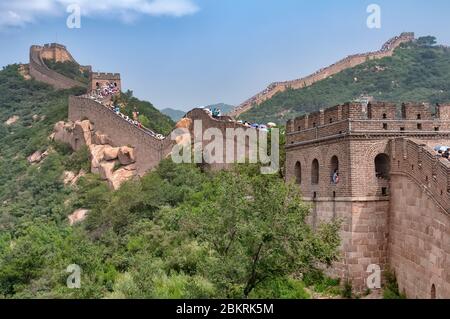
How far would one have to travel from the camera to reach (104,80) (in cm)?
5531

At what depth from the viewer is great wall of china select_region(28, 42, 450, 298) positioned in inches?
559

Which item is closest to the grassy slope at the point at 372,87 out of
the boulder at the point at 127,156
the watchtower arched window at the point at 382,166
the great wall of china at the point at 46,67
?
the great wall of china at the point at 46,67

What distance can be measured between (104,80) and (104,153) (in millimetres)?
19079

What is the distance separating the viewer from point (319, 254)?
1416 centimetres

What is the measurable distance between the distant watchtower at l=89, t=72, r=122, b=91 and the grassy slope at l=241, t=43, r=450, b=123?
16.1m

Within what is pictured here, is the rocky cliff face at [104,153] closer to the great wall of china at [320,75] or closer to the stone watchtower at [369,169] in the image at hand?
the stone watchtower at [369,169]

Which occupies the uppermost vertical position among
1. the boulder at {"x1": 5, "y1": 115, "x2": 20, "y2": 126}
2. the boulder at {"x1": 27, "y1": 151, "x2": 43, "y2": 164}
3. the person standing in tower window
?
the boulder at {"x1": 5, "y1": 115, "x2": 20, "y2": 126}

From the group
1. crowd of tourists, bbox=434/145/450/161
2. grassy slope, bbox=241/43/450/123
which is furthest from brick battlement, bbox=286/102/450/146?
grassy slope, bbox=241/43/450/123

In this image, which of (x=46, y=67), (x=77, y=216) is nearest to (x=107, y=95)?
(x=77, y=216)

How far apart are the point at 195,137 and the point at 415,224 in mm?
18293

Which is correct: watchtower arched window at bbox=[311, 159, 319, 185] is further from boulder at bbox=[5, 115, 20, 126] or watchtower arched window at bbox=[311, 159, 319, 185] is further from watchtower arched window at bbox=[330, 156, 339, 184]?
boulder at bbox=[5, 115, 20, 126]

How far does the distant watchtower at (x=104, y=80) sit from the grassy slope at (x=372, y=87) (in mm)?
16077

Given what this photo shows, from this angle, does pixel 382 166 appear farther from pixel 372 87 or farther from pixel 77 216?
pixel 372 87
